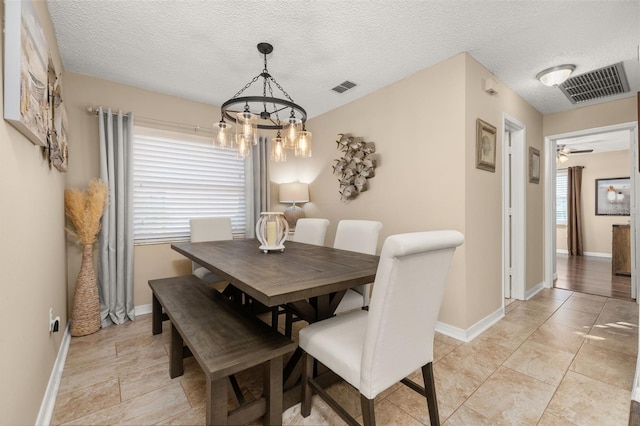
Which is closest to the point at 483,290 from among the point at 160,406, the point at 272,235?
the point at 272,235

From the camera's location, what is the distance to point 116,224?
9.32 ft

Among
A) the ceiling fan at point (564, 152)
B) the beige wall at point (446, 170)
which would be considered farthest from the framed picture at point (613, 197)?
the beige wall at point (446, 170)

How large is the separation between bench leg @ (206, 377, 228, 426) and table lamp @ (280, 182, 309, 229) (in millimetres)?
2975

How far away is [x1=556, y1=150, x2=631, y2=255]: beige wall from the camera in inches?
239

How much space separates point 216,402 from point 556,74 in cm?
362

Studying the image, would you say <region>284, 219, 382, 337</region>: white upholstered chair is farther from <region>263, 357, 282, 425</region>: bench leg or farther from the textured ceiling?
the textured ceiling

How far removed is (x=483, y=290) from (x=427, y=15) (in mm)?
2330

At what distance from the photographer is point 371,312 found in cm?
113

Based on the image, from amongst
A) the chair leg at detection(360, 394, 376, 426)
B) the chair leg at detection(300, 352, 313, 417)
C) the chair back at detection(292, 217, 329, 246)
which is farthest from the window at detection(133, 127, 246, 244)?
the chair leg at detection(360, 394, 376, 426)

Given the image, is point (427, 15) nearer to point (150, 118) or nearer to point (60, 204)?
point (150, 118)

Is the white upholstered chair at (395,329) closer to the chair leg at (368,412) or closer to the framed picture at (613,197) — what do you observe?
the chair leg at (368,412)

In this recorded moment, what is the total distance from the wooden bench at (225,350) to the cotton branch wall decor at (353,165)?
1.99 m

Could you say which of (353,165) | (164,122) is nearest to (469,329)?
(353,165)

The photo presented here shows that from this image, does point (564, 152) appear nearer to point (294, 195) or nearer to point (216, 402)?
point (294, 195)
